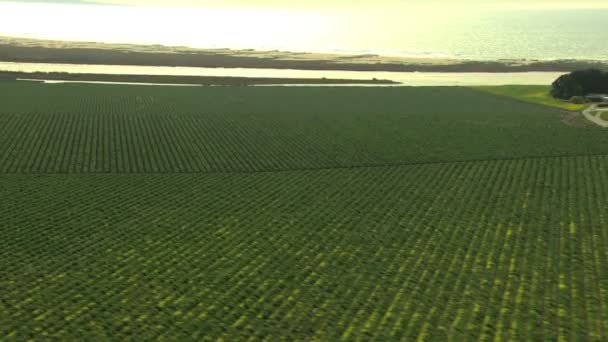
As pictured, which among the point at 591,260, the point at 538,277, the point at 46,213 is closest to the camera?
the point at 538,277

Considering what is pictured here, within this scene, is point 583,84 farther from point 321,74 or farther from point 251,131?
point 321,74

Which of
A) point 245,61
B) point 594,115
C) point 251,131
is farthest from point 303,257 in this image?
point 245,61

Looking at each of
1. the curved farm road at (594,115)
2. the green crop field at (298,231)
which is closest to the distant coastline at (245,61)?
the curved farm road at (594,115)

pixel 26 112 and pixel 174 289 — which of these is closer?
pixel 174 289

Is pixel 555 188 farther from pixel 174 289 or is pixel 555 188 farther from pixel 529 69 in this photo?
pixel 529 69

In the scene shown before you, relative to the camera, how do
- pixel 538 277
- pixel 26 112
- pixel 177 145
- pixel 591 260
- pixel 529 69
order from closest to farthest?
pixel 538 277 → pixel 591 260 → pixel 177 145 → pixel 26 112 → pixel 529 69

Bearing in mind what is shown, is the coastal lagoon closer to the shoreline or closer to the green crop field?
the shoreline

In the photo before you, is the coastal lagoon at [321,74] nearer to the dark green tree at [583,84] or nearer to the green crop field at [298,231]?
the dark green tree at [583,84]

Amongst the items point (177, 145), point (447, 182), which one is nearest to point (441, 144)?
point (447, 182)
